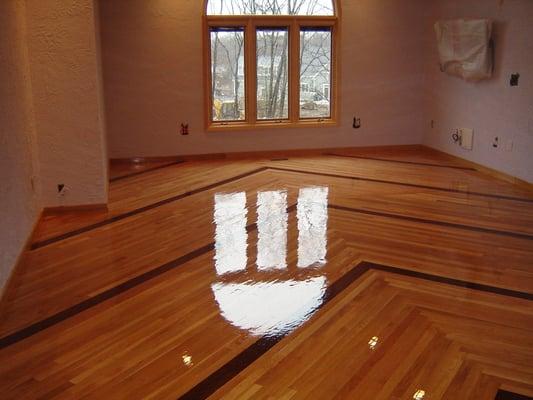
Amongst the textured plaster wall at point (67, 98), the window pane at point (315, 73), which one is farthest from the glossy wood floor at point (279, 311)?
the window pane at point (315, 73)

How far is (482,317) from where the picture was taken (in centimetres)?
288

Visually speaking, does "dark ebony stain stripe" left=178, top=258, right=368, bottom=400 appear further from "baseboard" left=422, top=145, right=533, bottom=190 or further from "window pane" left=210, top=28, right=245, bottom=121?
"window pane" left=210, top=28, right=245, bottom=121

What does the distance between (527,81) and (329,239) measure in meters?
2.97

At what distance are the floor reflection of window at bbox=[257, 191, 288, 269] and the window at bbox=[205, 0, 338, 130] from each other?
2309 millimetres

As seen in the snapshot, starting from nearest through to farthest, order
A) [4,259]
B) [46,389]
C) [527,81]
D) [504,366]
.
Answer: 1. [46,389]
2. [504,366]
3. [4,259]
4. [527,81]

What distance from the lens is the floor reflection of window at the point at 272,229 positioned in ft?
12.3

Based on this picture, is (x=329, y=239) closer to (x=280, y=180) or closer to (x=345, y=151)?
(x=280, y=180)

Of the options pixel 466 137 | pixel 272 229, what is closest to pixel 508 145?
pixel 466 137

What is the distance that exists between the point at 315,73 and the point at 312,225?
3683 millimetres

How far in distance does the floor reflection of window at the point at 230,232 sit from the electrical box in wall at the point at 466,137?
9.67ft

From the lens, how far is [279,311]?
9.74 ft

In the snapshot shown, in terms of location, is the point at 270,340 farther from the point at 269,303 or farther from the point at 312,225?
the point at 312,225

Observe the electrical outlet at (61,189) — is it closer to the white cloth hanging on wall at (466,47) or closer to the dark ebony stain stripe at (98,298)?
the dark ebony stain stripe at (98,298)

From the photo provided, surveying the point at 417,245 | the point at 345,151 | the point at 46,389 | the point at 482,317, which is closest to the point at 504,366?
the point at 482,317
